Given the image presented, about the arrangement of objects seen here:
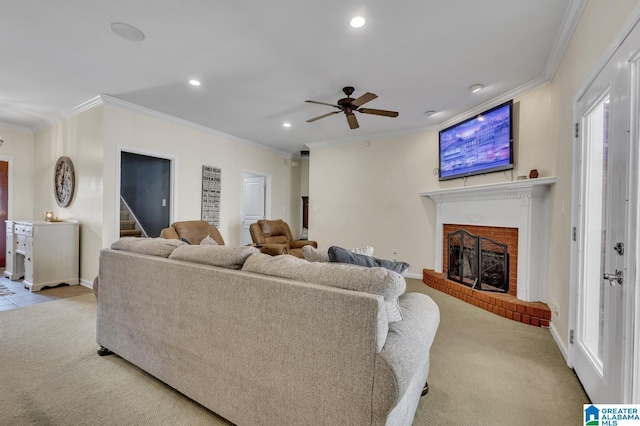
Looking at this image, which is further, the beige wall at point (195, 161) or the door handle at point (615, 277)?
the beige wall at point (195, 161)

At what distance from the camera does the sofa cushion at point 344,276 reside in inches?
45.1

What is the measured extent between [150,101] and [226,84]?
1351 mm

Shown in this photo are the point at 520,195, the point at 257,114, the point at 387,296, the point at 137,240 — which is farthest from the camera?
the point at 257,114

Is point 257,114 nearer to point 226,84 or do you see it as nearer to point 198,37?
point 226,84

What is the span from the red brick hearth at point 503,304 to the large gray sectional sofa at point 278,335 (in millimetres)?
2109

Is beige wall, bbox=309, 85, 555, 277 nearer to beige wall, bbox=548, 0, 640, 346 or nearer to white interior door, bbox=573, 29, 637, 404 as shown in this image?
beige wall, bbox=548, 0, 640, 346

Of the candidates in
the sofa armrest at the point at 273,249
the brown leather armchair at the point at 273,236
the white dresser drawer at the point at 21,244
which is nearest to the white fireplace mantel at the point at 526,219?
the sofa armrest at the point at 273,249

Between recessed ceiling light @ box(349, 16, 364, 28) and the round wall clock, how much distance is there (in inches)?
178

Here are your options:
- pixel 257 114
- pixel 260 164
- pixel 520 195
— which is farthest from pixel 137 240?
pixel 260 164

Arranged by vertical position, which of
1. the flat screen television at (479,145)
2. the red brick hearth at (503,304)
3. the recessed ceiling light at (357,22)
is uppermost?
the recessed ceiling light at (357,22)

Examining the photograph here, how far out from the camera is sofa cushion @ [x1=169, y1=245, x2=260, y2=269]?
61.9 inches

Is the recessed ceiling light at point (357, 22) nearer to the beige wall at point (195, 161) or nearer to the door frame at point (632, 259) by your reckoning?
the door frame at point (632, 259)

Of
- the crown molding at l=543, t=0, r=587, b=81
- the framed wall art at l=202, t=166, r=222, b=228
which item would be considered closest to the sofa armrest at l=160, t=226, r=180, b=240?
the framed wall art at l=202, t=166, r=222, b=228

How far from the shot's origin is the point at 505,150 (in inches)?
138
